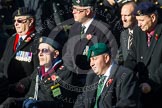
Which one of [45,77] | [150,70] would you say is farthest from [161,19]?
[45,77]

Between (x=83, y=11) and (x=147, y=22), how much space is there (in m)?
1.41

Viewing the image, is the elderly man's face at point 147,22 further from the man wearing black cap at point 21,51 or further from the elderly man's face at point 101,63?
the man wearing black cap at point 21,51

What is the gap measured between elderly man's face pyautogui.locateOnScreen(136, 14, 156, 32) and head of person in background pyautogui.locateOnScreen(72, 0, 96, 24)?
1.27 m

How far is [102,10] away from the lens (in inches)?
403

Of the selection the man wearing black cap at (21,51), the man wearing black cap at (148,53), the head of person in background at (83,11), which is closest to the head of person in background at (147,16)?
the man wearing black cap at (148,53)

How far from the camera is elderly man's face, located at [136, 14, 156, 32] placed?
8.17 meters

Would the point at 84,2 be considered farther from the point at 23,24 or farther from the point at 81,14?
the point at 23,24

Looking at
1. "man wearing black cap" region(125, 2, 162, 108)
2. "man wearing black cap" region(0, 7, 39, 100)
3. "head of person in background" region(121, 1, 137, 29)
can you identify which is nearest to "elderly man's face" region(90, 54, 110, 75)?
"man wearing black cap" region(125, 2, 162, 108)

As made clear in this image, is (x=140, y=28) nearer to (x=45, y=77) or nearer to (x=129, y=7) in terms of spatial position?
(x=129, y=7)

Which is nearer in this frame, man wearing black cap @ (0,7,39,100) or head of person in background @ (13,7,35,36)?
man wearing black cap @ (0,7,39,100)

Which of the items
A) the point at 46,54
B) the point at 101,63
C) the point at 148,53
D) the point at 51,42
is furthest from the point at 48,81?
the point at 148,53

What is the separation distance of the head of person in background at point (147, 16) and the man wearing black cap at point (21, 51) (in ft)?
6.37

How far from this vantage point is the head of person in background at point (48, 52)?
8.28 meters

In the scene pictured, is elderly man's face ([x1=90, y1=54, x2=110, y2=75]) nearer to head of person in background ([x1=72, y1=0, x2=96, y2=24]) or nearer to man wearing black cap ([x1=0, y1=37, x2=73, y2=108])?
man wearing black cap ([x1=0, y1=37, x2=73, y2=108])
